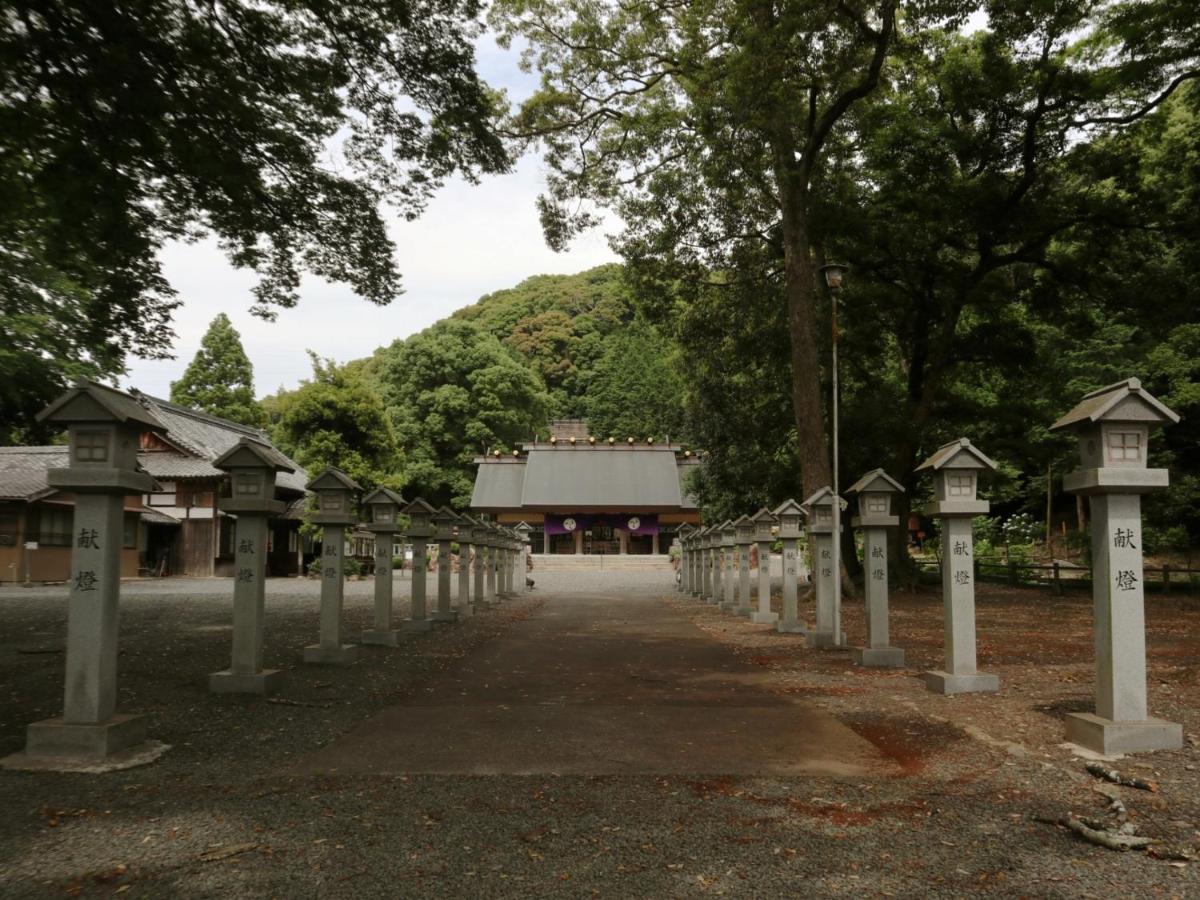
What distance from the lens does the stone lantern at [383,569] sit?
10.3 m

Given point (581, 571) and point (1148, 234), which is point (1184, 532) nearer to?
point (1148, 234)

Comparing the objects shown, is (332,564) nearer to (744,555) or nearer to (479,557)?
Result: (744,555)

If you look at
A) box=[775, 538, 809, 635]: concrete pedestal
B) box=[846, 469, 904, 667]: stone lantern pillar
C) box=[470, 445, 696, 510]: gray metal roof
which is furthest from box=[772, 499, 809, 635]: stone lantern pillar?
box=[470, 445, 696, 510]: gray metal roof

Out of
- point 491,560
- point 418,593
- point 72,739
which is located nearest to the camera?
point 72,739

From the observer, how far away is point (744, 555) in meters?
14.3

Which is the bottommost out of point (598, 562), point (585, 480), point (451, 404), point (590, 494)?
point (598, 562)

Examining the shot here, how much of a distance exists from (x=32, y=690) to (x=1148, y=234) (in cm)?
1909

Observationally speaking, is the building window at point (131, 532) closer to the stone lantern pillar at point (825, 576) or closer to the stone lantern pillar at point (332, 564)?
the stone lantern pillar at point (332, 564)

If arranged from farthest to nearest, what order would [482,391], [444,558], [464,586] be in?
[482,391], [464,586], [444,558]

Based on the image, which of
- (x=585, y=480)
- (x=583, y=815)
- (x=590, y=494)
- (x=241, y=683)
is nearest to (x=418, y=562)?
(x=241, y=683)

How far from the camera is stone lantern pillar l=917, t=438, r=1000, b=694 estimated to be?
6.82 metres

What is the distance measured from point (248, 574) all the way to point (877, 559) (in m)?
6.12

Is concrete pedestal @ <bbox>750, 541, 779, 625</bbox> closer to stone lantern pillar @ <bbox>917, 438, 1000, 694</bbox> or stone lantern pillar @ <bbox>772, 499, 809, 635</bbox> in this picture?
stone lantern pillar @ <bbox>772, 499, 809, 635</bbox>

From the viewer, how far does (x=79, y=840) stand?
355 centimetres
